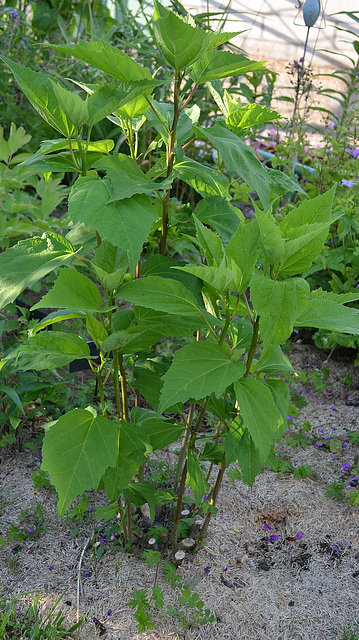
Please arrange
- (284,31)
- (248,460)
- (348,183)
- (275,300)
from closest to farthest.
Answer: (275,300) → (248,460) → (348,183) → (284,31)

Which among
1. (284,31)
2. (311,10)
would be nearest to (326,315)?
(311,10)

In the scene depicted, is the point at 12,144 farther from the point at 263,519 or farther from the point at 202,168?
the point at 263,519

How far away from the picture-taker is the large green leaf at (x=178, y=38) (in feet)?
3.76

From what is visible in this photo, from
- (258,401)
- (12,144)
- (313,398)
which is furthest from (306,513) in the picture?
(12,144)

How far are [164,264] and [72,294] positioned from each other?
1.00ft

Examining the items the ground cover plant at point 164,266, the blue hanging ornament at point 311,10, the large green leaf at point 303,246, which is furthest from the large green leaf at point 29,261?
the blue hanging ornament at point 311,10

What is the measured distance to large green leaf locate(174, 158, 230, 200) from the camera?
137 centimetres

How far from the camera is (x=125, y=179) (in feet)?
4.19

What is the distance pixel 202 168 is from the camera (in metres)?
1.41

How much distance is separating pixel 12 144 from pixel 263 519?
6.76 feet

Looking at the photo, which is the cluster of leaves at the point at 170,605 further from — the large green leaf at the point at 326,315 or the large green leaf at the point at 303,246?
the large green leaf at the point at 303,246

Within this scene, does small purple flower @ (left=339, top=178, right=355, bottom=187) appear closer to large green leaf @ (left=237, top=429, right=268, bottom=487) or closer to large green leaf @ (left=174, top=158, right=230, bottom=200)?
large green leaf @ (left=174, top=158, right=230, bottom=200)

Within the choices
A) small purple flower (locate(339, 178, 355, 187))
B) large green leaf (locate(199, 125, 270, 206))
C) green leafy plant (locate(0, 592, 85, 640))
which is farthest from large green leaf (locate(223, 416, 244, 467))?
small purple flower (locate(339, 178, 355, 187))

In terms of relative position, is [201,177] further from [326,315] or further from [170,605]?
[170,605]
